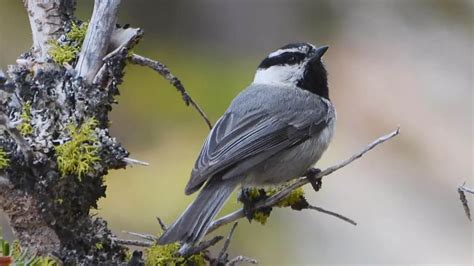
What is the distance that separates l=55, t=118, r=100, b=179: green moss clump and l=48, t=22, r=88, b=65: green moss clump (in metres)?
0.23

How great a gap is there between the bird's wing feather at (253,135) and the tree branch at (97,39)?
513 millimetres

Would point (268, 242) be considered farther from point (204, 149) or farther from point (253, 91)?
point (204, 149)

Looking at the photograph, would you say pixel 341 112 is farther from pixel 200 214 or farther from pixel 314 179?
pixel 200 214

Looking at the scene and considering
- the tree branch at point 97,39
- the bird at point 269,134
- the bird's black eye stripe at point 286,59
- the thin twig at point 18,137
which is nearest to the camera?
the thin twig at point 18,137

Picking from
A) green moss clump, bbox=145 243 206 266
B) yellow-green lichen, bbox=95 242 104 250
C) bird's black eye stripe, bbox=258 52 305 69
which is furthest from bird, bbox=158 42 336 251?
yellow-green lichen, bbox=95 242 104 250

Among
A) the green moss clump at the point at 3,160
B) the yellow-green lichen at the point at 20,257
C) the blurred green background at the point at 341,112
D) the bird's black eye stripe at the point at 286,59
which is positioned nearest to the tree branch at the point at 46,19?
the green moss clump at the point at 3,160

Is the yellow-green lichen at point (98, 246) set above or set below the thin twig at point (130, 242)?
above

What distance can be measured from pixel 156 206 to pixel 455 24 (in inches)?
105

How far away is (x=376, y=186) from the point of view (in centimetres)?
493

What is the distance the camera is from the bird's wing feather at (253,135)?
101 inches

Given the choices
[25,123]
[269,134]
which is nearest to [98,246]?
[25,123]

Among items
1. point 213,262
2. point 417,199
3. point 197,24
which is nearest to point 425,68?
point 417,199

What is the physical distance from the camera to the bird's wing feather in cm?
256

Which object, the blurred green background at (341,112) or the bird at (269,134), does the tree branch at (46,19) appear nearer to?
the bird at (269,134)
